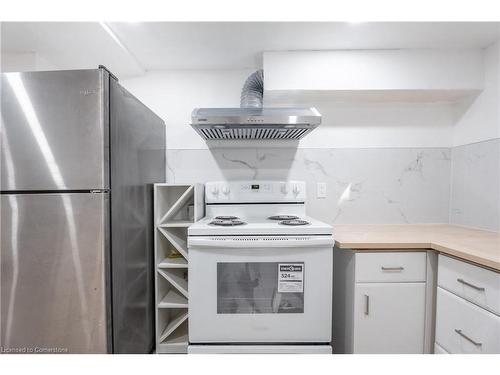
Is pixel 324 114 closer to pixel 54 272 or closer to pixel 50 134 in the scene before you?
pixel 50 134

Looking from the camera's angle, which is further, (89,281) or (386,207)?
(386,207)

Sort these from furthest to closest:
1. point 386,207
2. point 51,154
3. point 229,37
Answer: point 386,207
point 229,37
point 51,154

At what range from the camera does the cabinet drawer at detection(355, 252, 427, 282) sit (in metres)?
1.34

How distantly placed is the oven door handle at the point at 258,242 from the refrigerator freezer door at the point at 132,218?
1.14 feet

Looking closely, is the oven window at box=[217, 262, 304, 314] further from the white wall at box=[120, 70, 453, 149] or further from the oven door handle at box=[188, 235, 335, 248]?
the white wall at box=[120, 70, 453, 149]

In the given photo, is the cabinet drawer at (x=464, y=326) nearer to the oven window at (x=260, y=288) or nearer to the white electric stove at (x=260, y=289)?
the white electric stove at (x=260, y=289)

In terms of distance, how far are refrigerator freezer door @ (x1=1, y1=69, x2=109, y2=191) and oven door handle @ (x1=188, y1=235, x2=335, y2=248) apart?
56 centimetres

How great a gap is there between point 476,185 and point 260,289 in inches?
64.5

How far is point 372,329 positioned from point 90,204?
1.53m

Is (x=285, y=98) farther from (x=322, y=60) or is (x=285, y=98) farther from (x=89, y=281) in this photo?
(x=89, y=281)

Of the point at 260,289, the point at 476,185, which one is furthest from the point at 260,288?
the point at 476,185

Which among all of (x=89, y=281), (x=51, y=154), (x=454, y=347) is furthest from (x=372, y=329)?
(x=51, y=154)

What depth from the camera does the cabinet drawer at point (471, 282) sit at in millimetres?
1000

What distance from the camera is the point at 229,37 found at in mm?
1559
